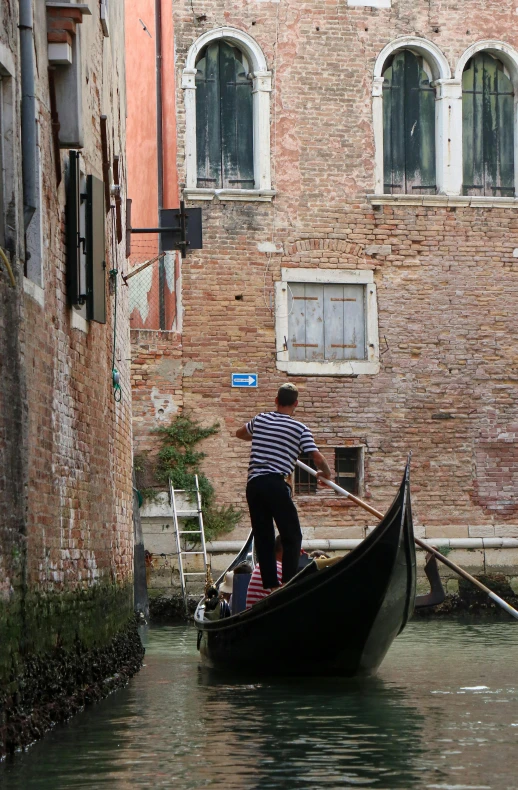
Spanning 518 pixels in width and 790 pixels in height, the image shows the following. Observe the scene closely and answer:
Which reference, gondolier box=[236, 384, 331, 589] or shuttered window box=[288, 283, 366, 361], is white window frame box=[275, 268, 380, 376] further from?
gondolier box=[236, 384, 331, 589]

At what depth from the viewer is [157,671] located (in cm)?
939

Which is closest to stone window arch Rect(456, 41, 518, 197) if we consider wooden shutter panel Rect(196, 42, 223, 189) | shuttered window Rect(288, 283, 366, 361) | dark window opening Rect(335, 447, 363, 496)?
shuttered window Rect(288, 283, 366, 361)

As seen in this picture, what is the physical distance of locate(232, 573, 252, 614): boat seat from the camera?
9.03m

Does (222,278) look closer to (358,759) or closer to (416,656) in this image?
(416,656)

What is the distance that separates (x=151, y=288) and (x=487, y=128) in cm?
389

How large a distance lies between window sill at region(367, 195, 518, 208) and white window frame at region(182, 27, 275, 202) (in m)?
1.14

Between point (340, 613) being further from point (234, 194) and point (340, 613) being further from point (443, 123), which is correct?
point (443, 123)

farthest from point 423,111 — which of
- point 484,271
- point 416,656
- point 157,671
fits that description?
point 157,671

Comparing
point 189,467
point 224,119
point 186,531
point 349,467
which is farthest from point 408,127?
point 186,531

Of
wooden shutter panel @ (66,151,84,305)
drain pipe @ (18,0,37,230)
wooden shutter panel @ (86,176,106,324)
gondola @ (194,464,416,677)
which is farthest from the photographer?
gondola @ (194,464,416,677)

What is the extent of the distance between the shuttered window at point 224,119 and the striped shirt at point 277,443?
7313 mm

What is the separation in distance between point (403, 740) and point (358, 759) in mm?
575

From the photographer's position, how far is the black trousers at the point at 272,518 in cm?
818

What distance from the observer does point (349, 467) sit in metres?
Answer: 15.4
